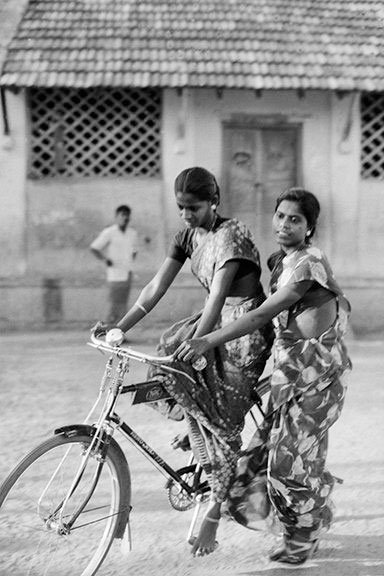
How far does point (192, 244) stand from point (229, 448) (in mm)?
859

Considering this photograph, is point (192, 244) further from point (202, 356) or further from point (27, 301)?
point (27, 301)

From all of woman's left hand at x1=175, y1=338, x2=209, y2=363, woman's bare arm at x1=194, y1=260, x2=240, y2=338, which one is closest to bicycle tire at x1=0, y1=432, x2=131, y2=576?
woman's left hand at x1=175, y1=338, x2=209, y2=363

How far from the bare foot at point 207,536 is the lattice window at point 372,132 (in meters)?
7.26

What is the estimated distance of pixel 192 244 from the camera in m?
3.32

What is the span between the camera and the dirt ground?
3.23 meters

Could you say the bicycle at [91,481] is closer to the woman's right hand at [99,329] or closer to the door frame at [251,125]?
the woman's right hand at [99,329]

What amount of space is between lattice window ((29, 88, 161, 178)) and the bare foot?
266 inches

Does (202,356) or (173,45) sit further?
(173,45)

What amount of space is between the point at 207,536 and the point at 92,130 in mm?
7184

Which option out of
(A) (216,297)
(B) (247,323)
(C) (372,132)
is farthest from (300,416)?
(C) (372,132)

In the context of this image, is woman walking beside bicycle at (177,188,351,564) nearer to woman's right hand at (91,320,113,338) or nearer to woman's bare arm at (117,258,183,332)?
woman's bare arm at (117,258,183,332)

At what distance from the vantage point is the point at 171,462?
4527 mm

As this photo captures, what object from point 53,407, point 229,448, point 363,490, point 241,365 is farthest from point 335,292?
point 53,407

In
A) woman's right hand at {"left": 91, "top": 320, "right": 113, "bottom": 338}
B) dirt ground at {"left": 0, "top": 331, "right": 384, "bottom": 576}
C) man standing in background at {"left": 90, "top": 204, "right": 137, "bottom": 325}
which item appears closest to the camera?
woman's right hand at {"left": 91, "top": 320, "right": 113, "bottom": 338}
